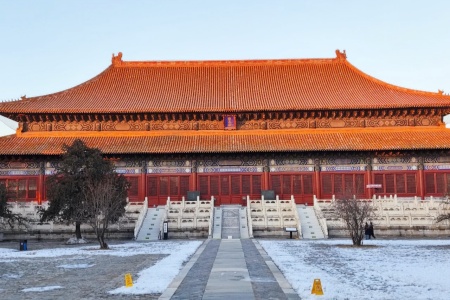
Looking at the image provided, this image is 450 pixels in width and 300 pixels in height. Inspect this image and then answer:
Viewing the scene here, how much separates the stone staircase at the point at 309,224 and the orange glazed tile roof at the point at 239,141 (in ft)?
20.0

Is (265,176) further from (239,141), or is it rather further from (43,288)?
(43,288)

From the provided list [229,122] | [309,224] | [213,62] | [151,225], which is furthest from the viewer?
[213,62]

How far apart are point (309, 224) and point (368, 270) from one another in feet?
51.9

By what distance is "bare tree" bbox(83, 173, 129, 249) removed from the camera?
24.6 metres

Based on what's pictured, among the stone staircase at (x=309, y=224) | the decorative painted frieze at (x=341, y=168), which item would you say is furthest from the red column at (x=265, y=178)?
the stone staircase at (x=309, y=224)

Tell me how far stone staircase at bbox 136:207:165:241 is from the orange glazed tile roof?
5.94 meters

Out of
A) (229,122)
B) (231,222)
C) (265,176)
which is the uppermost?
(229,122)

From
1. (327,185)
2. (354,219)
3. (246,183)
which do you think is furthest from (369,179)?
(354,219)

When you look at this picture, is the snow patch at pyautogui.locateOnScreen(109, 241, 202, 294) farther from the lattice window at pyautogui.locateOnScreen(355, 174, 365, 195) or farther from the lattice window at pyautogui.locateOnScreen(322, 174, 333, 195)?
the lattice window at pyautogui.locateOnScreen(355, 174, 365, 195)

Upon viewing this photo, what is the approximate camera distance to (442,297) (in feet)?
32.5

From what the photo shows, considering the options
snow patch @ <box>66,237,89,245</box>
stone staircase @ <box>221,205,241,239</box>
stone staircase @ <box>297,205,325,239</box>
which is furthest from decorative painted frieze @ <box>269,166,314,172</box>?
snow patch @ <box>66,237,89,245</box>

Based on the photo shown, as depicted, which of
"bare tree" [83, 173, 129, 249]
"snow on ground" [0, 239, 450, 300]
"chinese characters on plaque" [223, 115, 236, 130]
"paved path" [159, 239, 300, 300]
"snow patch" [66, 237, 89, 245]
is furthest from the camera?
"chinese characters on plaque" [223, 115, 236, 130]

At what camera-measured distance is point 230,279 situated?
12.2 m

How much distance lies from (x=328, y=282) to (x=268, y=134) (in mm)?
28093
